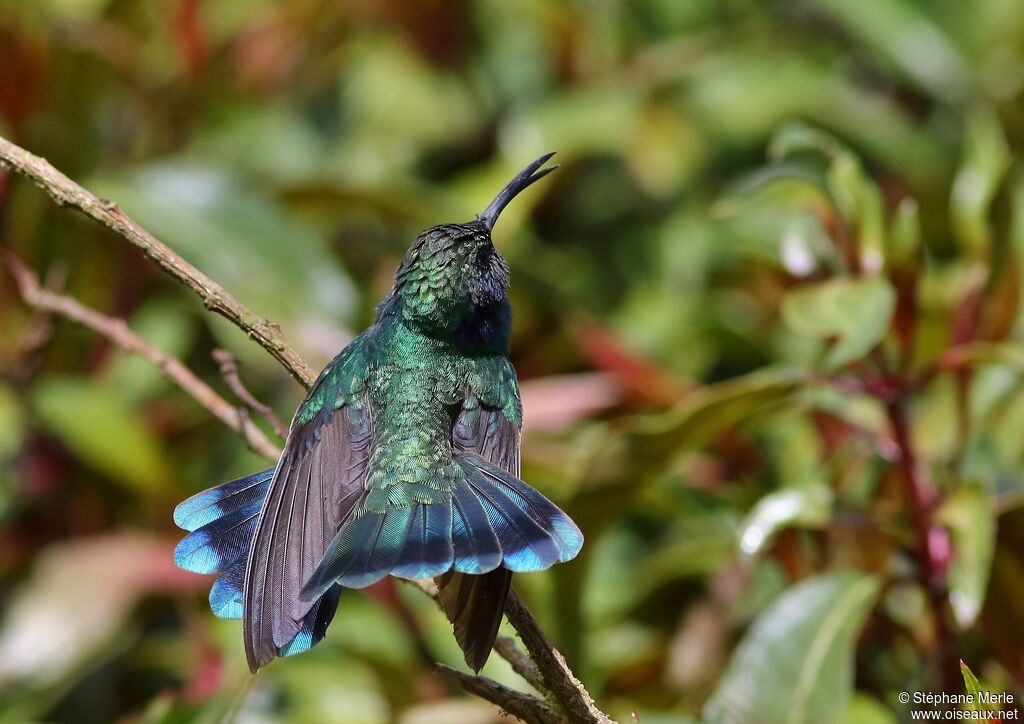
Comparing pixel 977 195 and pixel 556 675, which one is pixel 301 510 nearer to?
pixel 556 675

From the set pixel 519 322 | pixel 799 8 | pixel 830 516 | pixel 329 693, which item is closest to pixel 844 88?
pixel 799 8

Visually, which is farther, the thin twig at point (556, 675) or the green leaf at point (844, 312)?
the green leaf at point (844, 312)

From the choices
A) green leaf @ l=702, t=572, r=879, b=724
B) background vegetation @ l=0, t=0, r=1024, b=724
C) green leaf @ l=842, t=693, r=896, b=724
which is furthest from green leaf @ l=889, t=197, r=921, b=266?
green leaf @ l=842, t=693, r=896, b=724

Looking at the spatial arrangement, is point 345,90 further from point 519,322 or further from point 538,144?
Answer: point 519,322

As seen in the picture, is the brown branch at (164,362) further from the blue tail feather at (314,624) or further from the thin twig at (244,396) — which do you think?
the blue tail feather at (314,624)

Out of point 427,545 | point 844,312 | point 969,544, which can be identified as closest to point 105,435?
point 427,545

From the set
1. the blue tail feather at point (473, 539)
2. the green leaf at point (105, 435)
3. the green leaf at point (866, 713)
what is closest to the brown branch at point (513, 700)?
the blue tail feather at point (473, 539)
